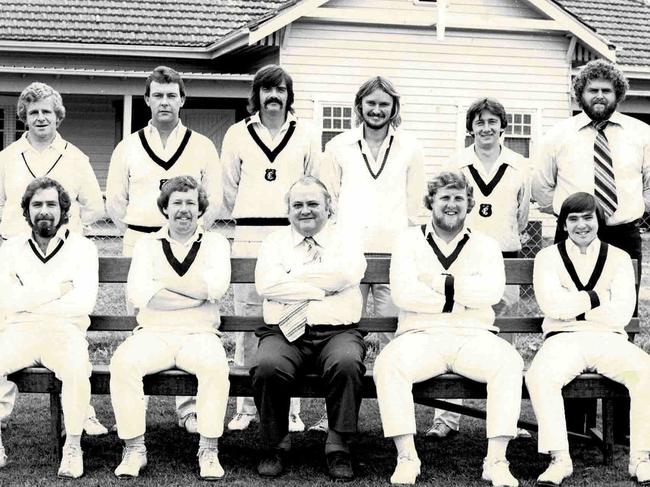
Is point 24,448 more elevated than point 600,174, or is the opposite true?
point 600,174

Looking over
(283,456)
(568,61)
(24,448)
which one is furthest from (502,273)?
(568,61)

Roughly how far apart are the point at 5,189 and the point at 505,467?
331cm

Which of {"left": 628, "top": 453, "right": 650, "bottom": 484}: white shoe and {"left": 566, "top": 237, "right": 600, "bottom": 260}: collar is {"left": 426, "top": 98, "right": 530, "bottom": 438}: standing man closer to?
{"left": 566, "top": 237, "right": 600, "bottom": 260}: collar

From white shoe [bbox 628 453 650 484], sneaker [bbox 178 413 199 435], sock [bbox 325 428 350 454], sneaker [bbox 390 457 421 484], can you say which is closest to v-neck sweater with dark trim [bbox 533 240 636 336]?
white shoe [bbox 628 453 650 484]

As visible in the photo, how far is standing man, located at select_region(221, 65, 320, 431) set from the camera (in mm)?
6113

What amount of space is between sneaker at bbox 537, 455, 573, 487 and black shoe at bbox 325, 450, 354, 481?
3.05ft

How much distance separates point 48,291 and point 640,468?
3142 millimetres

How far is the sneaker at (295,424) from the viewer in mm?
6195

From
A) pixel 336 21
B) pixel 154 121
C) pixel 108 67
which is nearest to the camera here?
pixel 154 121

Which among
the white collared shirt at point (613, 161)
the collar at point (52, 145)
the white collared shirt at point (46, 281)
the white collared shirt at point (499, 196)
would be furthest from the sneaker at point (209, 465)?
the white collared shirt at point (613, 161)

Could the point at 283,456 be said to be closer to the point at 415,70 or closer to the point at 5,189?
the point at 5,189

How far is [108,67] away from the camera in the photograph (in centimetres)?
1909

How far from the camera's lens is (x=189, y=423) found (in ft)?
20.1

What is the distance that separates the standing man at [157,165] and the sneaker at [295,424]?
58 centimetres
